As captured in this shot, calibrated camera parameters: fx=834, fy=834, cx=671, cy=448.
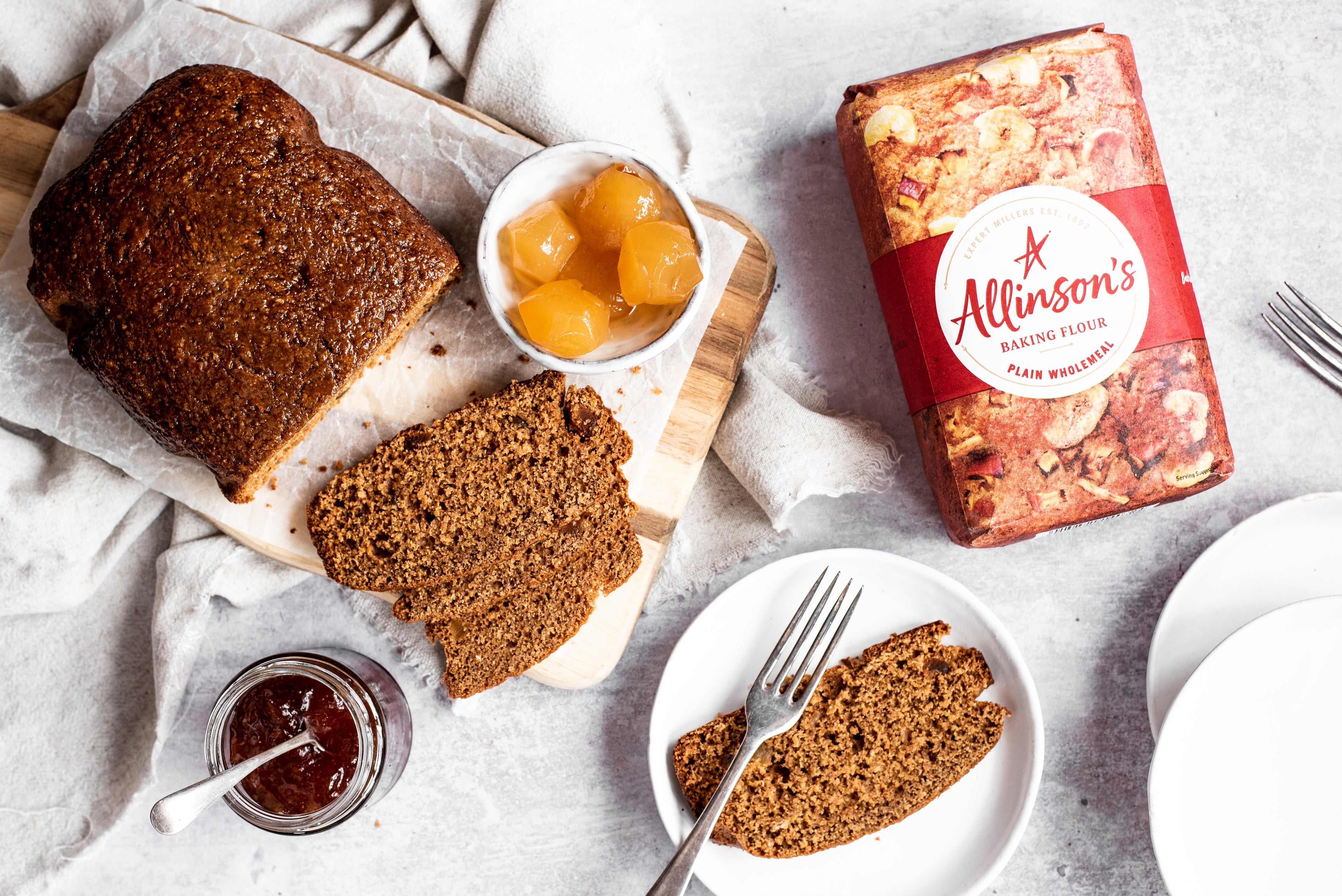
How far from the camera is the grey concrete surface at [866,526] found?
2916 mm

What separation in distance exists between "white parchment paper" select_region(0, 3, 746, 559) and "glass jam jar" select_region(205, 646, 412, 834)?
37 cm

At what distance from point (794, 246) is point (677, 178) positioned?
469 millimetres

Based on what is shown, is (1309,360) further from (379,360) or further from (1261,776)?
(379,360)

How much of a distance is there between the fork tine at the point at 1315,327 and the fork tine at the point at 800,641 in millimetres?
1851

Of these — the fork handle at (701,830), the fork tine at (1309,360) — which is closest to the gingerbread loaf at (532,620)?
the fork handle at (701,830)

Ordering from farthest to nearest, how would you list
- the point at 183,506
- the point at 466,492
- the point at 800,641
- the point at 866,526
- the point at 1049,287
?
1. the point at 866,526
2. the point at 183,506
3. the point at 800,641
4. the point at 466,492
5. the point at 1049,287

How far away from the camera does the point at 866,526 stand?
2945 mm

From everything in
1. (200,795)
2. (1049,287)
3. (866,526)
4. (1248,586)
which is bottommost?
(1248,586)

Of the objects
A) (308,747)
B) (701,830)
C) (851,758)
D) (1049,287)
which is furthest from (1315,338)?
(308,747)

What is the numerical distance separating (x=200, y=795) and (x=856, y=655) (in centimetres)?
203

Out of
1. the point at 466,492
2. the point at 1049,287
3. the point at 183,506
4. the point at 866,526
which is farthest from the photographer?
the point at 866,526

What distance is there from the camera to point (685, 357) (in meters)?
2.69

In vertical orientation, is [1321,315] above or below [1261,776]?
above

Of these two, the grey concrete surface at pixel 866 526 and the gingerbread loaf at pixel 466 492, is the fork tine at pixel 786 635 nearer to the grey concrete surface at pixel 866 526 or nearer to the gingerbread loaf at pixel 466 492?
the grey concrete surface at pixel 866 526
